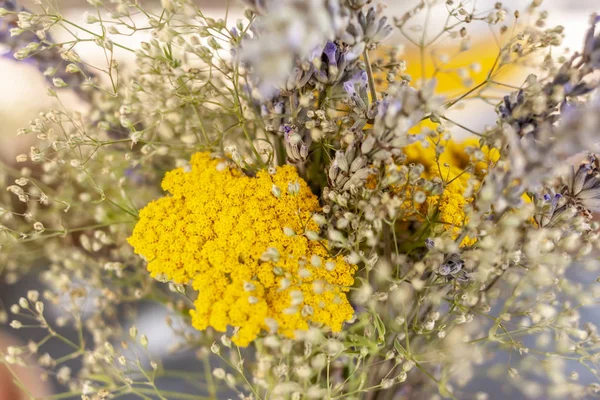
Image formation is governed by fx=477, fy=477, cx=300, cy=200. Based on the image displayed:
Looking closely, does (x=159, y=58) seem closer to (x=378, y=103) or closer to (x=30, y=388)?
(x=378, y=103)

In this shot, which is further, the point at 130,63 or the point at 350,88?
the point at 130,63

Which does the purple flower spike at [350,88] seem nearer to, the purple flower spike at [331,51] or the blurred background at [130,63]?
A: the purple flower spike at [331,51]

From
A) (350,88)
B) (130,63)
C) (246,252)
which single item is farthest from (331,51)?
(130,63)

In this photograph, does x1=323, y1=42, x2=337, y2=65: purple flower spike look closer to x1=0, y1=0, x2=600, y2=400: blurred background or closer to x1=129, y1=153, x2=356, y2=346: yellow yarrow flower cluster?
x1=129, y1=153, x2=356, y2=346: yellow yarrow flower cluster

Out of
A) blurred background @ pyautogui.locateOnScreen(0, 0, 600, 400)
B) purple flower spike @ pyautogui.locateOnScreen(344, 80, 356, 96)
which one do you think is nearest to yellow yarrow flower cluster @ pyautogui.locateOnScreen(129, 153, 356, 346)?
purple flower spike @ pyautogui.locateOnScreen(344, 80, 356, 96)

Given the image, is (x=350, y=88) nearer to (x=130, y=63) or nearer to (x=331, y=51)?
(x=331, y=51)

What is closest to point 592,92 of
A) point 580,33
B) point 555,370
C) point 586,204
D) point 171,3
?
point 586,204
